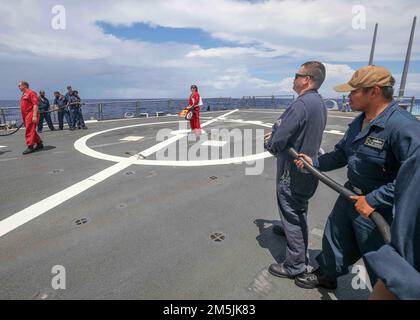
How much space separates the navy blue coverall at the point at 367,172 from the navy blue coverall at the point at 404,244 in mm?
399

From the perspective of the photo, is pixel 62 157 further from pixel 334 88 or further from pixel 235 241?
pixel 334 88

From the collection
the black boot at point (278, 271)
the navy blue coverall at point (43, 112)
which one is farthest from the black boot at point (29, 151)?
the black boot at point (278, 271)

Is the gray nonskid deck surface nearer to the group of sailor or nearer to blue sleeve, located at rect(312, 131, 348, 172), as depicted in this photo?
the group of sailor

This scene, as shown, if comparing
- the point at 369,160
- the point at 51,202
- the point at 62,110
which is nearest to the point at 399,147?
the point at 369,160

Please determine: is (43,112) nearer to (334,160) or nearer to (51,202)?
(51,202)

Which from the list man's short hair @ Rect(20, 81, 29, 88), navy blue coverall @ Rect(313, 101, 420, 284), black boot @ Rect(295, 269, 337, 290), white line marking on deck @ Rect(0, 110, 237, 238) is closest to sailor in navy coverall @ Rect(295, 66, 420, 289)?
navy blue coverall @ Rect(313, 101, 420, 284)

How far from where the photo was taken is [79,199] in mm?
4301

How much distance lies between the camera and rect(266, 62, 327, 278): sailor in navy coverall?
2408mm

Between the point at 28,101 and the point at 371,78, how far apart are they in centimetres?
878

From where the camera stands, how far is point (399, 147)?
1.60m

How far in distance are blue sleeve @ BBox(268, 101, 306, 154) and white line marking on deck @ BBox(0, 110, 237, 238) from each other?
3.63 metres

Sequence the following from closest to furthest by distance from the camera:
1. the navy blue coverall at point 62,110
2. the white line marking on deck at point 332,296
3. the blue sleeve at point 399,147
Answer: the blue sleeve at point 399,147 → the white line marking on deck at point 332,296 → the navy blue coverall at point 62,110

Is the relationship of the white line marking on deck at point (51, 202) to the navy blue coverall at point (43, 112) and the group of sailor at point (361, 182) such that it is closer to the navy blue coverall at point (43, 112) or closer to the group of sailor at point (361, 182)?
the group of sailor at point (361, 182)

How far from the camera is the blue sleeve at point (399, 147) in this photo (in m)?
1.52
